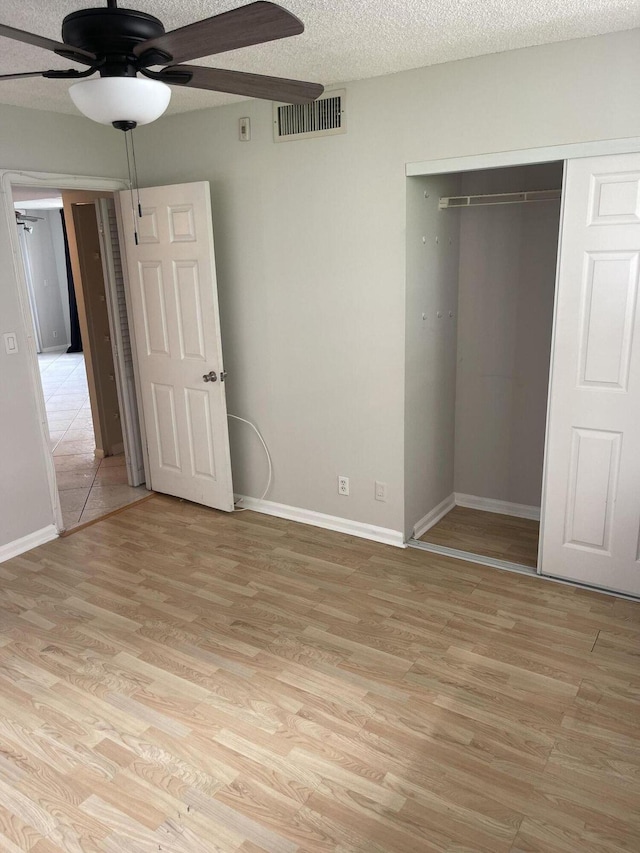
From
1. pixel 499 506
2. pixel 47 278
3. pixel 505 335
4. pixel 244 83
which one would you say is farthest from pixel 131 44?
pixel 47 278

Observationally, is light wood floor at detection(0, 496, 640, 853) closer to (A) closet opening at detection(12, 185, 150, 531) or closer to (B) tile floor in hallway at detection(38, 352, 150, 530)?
(B) tile floor in hallway at detection(38, 352, 150, 530)

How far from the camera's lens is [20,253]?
12.2ft

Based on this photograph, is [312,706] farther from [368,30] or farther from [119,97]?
[368,30]

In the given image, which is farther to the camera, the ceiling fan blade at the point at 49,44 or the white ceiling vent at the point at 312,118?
the white ceiling vent at the point at 312,118

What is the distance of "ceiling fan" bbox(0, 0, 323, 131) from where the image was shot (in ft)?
4.93

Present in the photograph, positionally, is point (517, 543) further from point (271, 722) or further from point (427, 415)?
point (271, 722)

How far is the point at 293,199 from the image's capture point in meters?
3.65

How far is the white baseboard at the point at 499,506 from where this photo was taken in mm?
4066

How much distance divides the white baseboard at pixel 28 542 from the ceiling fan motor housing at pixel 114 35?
291 centimetres

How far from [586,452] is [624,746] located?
1.32 metres

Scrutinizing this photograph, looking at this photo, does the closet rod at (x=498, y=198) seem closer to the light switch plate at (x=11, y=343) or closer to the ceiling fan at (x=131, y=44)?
the ceiling fan at (x=131, y=44)

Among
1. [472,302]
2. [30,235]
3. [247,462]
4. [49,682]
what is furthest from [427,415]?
[30,235]

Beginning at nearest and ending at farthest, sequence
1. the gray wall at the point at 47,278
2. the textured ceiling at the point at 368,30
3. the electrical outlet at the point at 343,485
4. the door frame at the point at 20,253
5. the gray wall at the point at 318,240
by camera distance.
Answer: the textured ceiling at the point at 368,30 → the gray wall at the point at 318,240 → the door frame at the point at 20,253 → the electrical outlet at the point at 343,485 → the gray wall at the point at 47,278

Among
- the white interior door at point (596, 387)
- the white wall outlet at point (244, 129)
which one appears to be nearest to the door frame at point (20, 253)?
the white wall outlet at point (244, 129)
